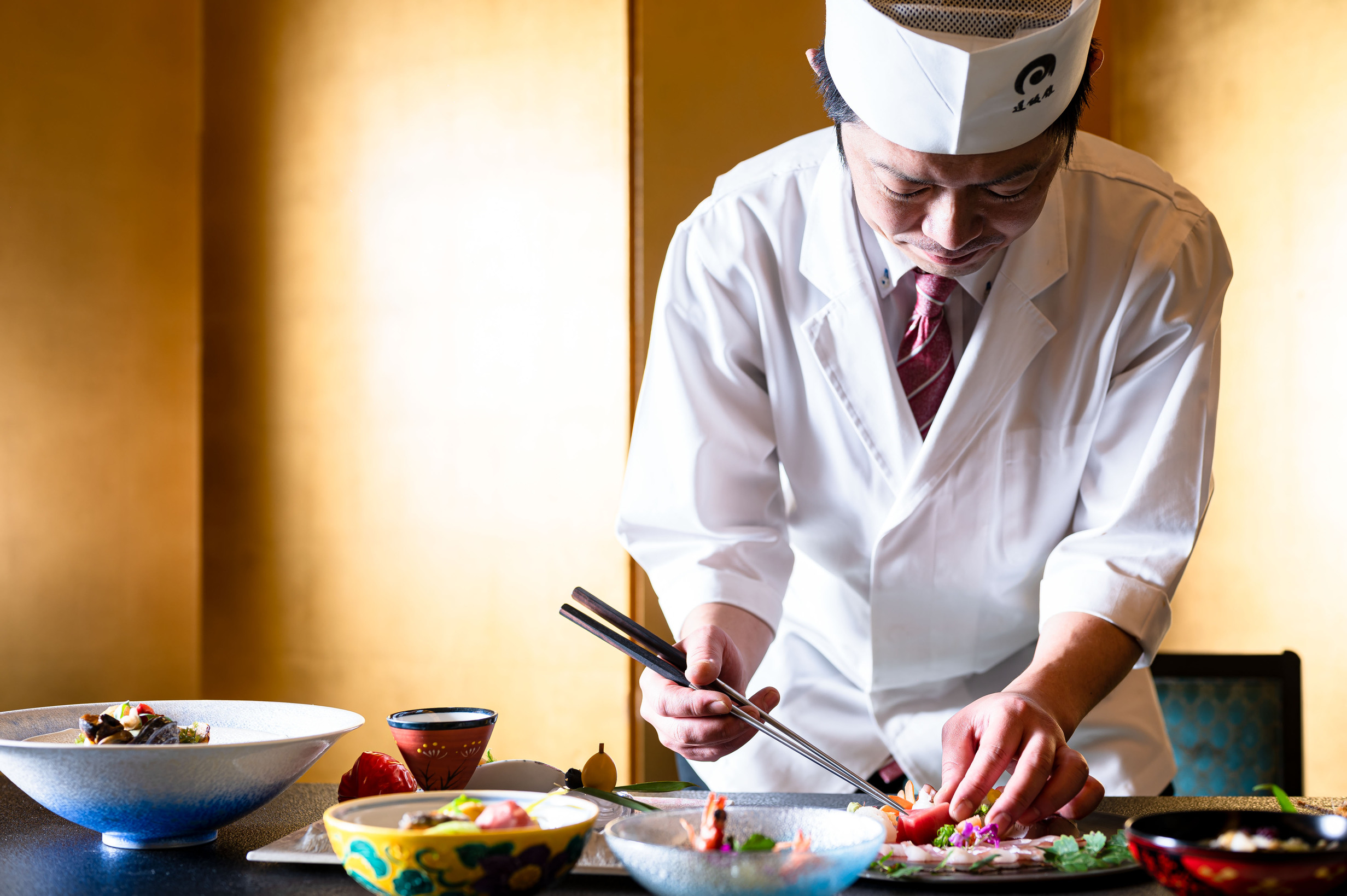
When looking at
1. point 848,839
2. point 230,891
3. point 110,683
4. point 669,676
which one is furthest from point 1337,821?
point 110,683

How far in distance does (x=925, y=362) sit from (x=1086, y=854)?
74cm

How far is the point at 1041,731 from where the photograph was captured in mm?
1051

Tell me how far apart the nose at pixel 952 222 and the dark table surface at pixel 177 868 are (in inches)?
22.7

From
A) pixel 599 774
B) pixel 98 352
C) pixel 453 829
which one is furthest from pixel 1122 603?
pixel 98 352

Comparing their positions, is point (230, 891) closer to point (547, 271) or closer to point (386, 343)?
point (547, 271)

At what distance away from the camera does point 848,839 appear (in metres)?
0.74

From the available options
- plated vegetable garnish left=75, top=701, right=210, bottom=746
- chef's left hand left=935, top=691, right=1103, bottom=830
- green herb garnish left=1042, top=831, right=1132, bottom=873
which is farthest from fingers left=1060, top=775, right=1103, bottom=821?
plated vegetable garnish left=75, top=701, right=210, bottom=746

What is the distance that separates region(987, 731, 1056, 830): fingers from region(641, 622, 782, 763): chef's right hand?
26cm

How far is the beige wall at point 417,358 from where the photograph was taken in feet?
8.14

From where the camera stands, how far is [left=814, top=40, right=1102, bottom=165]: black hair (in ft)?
4.15

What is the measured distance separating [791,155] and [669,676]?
0.77m

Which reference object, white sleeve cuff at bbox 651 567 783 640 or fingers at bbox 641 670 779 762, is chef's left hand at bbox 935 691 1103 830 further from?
white sleeve cuff at bbox 651 567 783 640

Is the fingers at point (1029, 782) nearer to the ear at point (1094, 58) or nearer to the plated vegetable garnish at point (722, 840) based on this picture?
the plated vegetable garnish at point (722, 840)

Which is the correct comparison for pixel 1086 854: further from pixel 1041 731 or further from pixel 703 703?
pixel 703 703
